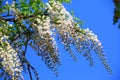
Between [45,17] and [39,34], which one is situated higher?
[45,17]

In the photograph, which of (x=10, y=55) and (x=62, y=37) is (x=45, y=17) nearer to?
(x=62, y=37)

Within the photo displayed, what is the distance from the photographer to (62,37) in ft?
13.3

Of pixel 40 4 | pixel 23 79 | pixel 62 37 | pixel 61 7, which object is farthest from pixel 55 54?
pixel 40 4

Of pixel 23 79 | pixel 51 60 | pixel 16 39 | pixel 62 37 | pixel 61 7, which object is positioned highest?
pixel 61 7

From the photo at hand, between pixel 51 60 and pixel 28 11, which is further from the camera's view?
Answer: pixel 28 11

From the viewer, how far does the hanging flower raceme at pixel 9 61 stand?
3.60m

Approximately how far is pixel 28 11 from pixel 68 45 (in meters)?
1.17

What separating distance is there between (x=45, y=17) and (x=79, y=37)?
2.34 ft

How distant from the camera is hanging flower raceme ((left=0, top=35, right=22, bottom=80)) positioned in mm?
3598

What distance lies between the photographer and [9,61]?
3775 mm

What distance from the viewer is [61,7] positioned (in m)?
4.35

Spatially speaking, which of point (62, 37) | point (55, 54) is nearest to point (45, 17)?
point (62, 37)

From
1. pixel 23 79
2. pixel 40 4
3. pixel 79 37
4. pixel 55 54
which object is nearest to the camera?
pixel 23 79

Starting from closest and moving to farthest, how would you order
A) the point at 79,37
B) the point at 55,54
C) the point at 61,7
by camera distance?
the point at 55,54, the point at 79,37, the point at 61,7
